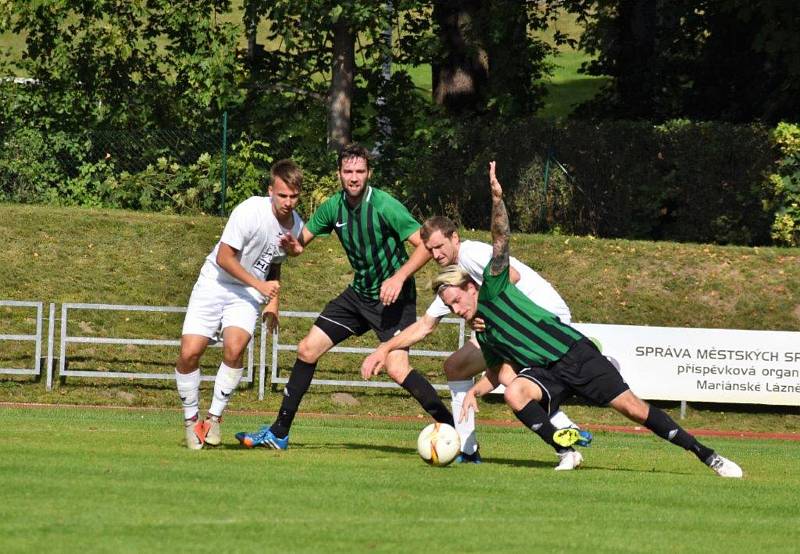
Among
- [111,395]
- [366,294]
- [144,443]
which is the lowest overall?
[111,395]

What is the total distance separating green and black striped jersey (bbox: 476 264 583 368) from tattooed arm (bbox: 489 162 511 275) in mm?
76

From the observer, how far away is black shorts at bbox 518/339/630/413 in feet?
34.2

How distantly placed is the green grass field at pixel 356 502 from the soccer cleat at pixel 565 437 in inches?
8.8

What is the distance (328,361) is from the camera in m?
21.4

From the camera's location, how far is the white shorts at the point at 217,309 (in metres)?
11.2

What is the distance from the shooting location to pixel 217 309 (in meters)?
11.2

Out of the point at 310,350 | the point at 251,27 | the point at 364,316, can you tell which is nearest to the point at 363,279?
the point at 364,316

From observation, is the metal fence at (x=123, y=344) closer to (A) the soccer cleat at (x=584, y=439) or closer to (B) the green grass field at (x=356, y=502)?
(B) the green grass field at (x=356, y=502)

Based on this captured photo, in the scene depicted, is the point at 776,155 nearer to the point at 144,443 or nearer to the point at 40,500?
the point at 144,443

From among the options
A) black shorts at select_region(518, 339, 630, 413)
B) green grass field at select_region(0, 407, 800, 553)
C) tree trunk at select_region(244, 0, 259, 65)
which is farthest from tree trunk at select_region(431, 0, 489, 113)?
black shorts at select_region(518, 339, 630, 413)

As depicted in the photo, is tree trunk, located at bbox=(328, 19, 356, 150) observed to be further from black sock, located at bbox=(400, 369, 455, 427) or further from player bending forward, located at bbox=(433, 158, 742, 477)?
player bending forward, located at bbox=(433, 158, 742, 477)

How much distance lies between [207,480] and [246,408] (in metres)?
10.7

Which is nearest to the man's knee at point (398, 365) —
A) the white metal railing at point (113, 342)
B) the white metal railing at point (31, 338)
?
the white metal railing at point (113, 342)

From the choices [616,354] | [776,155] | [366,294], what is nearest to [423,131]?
[776,155]
